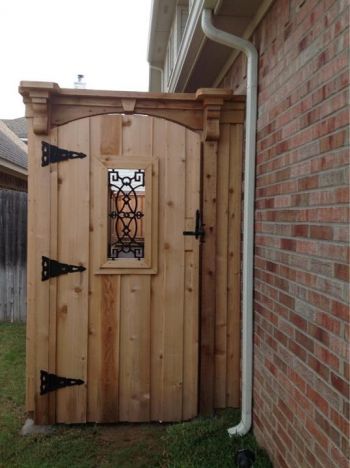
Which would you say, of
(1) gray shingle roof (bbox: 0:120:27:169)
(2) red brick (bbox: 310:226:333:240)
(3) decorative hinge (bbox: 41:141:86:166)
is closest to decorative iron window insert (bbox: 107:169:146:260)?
(3) decorative hinge (bbox: 41:141:86:166)

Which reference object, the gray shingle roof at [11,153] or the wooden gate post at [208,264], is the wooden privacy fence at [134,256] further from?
the gray shingle roof at [11,153]

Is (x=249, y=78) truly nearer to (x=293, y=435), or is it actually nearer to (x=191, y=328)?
(x=191, y=328)

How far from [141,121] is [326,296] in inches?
73.7

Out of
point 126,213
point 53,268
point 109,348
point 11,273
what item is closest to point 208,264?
point 126,213

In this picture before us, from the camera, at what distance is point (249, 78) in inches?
111

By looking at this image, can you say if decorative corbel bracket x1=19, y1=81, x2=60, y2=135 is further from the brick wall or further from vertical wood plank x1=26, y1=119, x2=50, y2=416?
the brick wall

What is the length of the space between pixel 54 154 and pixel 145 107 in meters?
0.71

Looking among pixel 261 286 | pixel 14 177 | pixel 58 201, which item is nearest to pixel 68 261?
pixel 58 201

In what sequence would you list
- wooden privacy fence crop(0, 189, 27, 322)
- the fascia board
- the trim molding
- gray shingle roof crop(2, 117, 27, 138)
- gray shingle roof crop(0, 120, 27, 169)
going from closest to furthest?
the trim molding < the fascia board < wooden privacy fence crop(0, 189, 27, 322) < gray shingle roof crop(0, 120, 27, 169) < gray shingle roof crop(2, 117, 27, 138)

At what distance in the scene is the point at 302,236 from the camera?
6.84 ft

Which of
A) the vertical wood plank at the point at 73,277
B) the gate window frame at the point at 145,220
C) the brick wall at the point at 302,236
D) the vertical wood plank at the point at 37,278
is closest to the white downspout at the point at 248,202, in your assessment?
the brick wall at the point at 302,236

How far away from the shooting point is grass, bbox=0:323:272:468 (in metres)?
2.67

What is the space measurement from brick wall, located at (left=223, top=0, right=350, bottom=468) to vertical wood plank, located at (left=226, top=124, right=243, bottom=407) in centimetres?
41

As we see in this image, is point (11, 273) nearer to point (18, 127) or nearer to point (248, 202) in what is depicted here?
point (248, 202)
